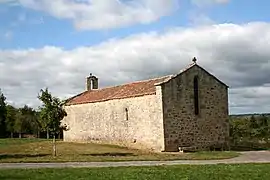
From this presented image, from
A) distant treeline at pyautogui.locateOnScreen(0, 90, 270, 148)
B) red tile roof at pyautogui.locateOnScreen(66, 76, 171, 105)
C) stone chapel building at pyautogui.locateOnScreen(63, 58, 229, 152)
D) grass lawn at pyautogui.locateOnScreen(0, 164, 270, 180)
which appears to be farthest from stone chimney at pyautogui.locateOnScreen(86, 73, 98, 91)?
grass lawn at pyautogui.locateOnScreen(0, 164, 270, 180)

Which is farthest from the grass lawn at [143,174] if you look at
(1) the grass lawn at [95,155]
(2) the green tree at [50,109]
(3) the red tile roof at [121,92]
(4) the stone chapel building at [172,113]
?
(3) the red tile roof at [121,92]

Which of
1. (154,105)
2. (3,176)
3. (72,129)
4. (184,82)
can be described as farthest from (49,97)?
(72,129)

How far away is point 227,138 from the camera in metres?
41.6

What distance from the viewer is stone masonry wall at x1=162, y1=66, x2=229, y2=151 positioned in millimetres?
38156

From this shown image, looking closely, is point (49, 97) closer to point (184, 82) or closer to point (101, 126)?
point (184, 82)

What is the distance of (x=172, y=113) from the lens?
126ft

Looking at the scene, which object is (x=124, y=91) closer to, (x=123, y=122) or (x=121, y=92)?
(x=121, y=92)

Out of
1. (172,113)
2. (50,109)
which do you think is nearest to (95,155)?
(50,109)

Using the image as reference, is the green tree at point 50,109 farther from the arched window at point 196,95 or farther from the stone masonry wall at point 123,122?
the arched window at point 196,95

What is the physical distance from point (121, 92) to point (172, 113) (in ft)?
28.1

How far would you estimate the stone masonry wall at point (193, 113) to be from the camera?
38156 mm

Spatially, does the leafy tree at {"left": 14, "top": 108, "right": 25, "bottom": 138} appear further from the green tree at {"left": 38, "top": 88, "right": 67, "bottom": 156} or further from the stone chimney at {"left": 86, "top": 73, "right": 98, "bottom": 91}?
the green tree at {"left": 38, "top": 88, "right": 67, "bottom": 156}

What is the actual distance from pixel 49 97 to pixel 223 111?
1607 centimetres

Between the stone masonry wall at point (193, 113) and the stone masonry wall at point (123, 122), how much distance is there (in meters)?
0.89
